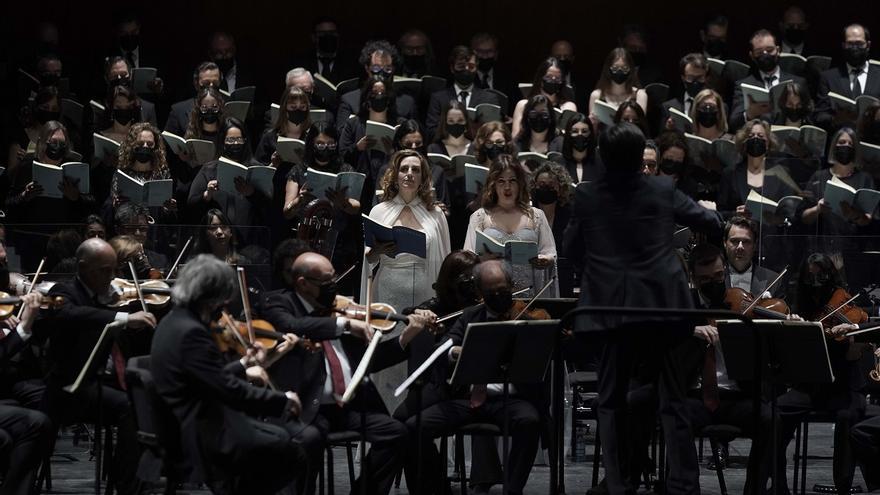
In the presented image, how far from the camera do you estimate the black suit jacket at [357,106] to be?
30.1 ft

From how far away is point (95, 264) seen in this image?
6168 mm

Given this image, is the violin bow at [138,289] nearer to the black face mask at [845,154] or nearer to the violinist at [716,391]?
the violinist at [716,391]

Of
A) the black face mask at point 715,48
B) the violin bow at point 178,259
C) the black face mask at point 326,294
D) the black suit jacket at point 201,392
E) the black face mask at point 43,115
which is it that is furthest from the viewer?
the black face mask at point 715,48

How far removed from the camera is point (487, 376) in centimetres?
584

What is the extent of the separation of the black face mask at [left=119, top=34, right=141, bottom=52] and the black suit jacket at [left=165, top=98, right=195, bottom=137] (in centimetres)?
133

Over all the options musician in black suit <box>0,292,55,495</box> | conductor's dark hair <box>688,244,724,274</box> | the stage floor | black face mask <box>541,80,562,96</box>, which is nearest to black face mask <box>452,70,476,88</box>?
black face mask <box>541,80,562,96</box>

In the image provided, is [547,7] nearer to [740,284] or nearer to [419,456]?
[740,284]

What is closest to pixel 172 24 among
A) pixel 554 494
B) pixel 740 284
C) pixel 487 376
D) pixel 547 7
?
pixel 547 7

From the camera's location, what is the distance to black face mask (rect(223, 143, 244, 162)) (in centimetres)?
845

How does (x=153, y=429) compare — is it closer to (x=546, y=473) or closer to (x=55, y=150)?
(x=546, y=473)

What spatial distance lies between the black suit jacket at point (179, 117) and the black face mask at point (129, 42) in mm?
1333

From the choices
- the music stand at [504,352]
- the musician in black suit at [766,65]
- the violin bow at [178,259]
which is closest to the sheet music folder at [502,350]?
the music stand at [504,352]

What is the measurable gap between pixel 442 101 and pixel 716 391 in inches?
147

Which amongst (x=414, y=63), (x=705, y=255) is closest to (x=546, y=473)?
(x=705, y=255)
